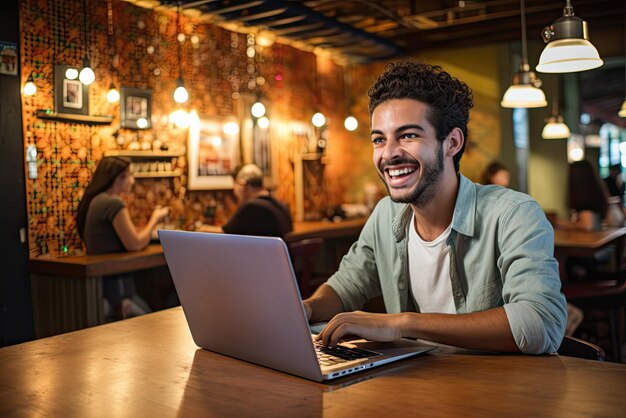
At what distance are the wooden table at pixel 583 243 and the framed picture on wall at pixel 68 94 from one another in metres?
3.87

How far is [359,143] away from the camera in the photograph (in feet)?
28.9

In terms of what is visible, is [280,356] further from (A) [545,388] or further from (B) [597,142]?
(B) [597,142]

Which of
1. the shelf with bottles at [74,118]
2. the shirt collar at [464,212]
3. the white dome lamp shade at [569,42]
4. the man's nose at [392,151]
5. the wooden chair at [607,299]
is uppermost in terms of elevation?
the white dome lamp shade at [569,42]

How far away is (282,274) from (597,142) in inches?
487

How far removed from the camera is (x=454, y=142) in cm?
206

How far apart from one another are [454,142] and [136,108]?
4105 mm

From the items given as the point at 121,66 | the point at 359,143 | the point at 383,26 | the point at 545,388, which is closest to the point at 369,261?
the point at 545,388

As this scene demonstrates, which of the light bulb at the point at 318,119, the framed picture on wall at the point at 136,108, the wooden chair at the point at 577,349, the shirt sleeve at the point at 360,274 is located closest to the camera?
the wooden chair at the point at 577,349

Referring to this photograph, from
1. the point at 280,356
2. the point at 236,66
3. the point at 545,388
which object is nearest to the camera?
the point at 545,388

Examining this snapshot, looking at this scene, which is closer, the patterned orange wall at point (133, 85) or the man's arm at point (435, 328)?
Answer: the man's arm at point (435, 328)

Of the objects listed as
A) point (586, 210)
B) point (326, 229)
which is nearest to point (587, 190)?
point (586, 210)

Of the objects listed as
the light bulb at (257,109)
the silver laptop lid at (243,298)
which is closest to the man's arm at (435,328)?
the silver laptop lid at (243,298)

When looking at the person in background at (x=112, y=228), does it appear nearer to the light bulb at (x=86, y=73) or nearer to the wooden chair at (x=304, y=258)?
the light bulb at (x=86, y=73)

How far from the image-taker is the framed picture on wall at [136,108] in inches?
215
